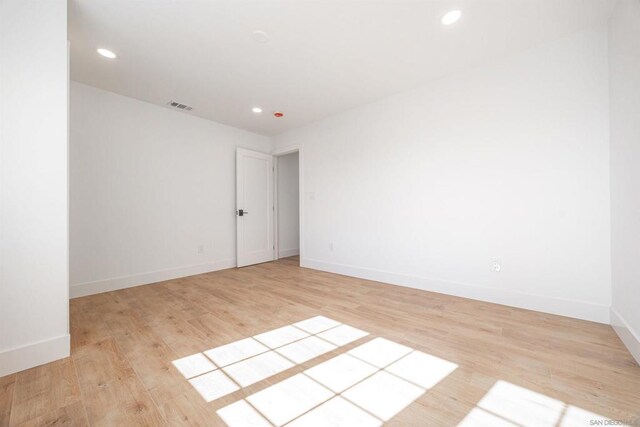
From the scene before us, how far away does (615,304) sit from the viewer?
207 cm

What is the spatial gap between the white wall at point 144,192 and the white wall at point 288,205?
1193mm

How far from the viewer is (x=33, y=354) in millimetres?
1682

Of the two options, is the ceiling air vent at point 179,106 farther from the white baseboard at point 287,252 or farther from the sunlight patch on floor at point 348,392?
the sunlight patch on floor at point 348,392

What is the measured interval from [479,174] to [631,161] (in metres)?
1.14

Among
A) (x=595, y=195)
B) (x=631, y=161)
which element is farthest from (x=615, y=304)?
(x=631, y=161)

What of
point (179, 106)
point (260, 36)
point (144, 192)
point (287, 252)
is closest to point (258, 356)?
point (260, 36)

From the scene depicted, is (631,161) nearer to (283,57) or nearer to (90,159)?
(283,57)

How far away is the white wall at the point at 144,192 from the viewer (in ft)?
10.4

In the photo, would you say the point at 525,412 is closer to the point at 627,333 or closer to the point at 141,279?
the point at 627,333

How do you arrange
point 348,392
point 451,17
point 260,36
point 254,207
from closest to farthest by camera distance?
point 348,392 < point 451,17 < point 260,36 < point 254,207

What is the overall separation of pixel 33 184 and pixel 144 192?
2050 millimetres

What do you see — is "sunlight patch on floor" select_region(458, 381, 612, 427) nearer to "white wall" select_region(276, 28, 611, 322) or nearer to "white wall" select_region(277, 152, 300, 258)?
"white wall" select_region(276, 28, 611, 322)

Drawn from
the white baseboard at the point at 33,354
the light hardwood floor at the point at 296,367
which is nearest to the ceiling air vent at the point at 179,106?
the light hardwood floor at the point at 296,367

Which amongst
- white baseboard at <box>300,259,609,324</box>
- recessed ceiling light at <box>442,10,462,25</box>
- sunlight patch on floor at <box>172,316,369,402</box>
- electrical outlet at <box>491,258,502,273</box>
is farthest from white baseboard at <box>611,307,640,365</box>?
recessed ceiling light at <box>442,10,462,25</box>
